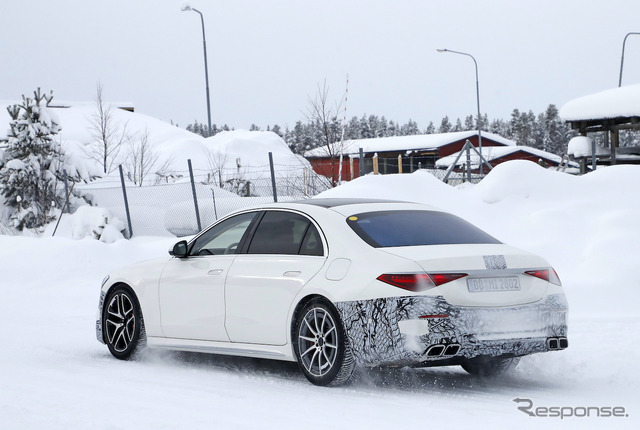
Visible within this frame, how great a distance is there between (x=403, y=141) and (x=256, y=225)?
75744mm

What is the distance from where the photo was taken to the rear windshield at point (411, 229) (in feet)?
23.8

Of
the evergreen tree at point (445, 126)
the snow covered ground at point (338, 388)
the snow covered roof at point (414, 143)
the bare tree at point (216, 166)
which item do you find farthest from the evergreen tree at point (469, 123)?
the snow covered ground at point (338, 388)

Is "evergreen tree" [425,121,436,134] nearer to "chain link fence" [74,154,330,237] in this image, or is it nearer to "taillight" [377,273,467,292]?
"chain link fence" [74,154,330,237]

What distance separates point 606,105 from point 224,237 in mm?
18681

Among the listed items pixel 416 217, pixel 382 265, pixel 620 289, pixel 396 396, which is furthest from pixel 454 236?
pixel 620 289

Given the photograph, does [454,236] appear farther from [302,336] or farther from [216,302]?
[216,302]

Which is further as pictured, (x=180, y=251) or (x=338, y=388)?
(x=180, y=251)

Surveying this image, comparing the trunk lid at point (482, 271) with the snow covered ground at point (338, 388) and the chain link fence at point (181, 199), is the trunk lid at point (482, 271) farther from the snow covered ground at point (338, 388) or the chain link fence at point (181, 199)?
the chain link fence at point (181, 199)

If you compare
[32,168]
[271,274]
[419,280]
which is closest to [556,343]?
[419,280]

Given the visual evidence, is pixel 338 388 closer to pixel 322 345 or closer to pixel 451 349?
→ pixel 322 345

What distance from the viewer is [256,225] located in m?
8.27

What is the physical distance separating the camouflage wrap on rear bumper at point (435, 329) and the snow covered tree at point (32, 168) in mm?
22830

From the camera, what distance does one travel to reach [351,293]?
22.5ft

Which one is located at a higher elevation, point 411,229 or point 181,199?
point 411,229
